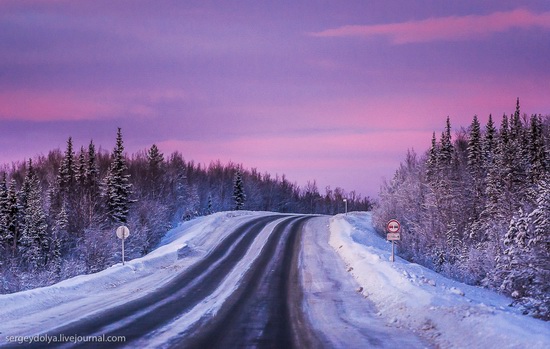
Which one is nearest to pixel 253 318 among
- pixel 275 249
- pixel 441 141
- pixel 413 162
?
pixel 275 249

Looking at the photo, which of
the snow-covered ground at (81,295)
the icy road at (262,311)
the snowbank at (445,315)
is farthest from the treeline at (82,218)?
the snowbank at (445,315)

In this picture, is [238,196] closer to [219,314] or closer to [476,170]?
[476,170]

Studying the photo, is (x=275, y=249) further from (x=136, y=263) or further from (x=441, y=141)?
(x=441, y=141)

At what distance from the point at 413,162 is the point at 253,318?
88.4 m

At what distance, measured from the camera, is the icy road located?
28.8ft

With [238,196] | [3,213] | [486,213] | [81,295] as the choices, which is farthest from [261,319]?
[238,196]

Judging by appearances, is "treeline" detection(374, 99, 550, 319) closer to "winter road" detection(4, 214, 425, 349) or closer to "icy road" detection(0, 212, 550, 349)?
"icy road" detection(0, 212, 550, 349)

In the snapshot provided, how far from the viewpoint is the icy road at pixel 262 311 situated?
8773 millimetres

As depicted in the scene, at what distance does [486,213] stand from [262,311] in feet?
148

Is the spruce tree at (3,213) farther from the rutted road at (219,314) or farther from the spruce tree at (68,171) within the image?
the rutted road at (219,314)

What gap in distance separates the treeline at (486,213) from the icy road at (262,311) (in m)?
4.18

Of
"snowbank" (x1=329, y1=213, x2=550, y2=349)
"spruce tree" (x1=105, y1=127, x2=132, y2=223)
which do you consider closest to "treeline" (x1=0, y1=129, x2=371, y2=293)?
"spruce tree" (x1=105, y1=127, x2=132, y2=223)

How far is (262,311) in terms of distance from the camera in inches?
478

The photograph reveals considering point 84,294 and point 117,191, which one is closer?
point 84,294
